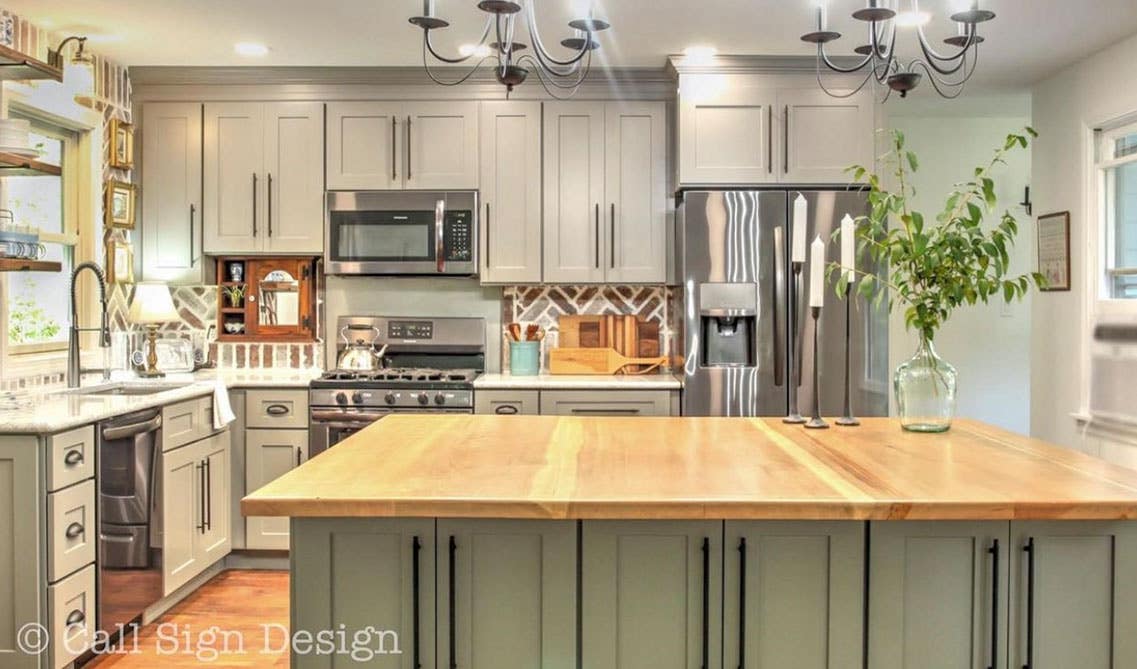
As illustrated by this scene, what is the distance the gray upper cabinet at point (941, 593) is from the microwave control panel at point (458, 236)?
3095 millimetres

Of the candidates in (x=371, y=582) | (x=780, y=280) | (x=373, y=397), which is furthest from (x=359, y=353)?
(x=371, y=582)

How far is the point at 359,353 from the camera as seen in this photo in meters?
4.77

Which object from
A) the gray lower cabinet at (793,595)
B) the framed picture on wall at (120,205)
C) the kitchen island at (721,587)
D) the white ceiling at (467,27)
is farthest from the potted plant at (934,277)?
the framed picture on wall at (120,205)

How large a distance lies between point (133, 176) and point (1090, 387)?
489 centimetres

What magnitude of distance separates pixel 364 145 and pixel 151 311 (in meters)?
1.31

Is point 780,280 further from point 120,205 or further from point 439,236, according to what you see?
point 120,205

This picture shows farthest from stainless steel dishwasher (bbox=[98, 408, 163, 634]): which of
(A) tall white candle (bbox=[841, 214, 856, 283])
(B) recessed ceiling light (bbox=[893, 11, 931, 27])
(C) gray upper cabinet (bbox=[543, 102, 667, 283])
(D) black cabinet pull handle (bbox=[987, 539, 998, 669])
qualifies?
(B) recessed ceiling light (bbox=[893, 11, 931, 27])

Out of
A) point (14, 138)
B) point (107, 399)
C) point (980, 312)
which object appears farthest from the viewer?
point (980, 312)

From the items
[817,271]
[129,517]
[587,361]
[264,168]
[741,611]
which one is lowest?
[129,517]

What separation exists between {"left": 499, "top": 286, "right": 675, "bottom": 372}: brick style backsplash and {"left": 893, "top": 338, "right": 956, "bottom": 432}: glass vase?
2382 mm

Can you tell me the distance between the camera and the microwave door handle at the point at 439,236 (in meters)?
4.66

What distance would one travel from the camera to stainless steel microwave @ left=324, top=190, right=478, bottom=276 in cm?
468

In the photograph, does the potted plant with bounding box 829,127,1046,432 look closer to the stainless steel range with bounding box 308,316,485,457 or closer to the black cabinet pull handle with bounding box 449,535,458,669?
the black cabinet pull handle with bounding box 449,535,458,669

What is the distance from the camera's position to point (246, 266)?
496cm
